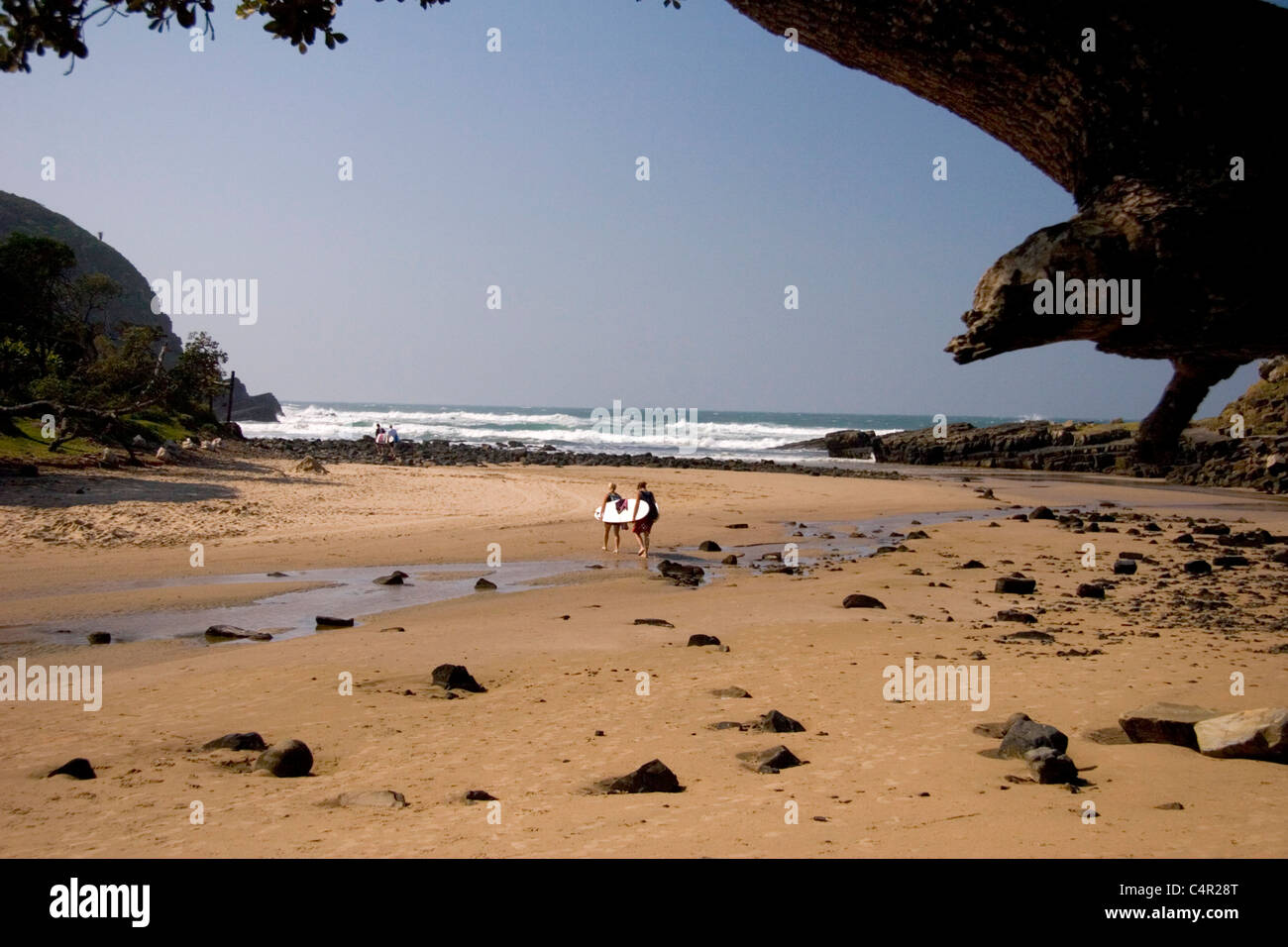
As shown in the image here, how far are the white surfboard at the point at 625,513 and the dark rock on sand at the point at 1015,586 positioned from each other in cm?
635

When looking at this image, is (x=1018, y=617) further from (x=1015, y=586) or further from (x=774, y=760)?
(x=774, y=760)

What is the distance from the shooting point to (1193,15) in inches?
150

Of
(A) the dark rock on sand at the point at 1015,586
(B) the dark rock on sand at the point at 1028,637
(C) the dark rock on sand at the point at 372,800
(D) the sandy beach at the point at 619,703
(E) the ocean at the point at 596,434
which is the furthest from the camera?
(E) the ocean at the point at 596,434

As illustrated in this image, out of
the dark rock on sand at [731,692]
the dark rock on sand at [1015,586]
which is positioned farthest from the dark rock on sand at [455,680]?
the dark rock on sand at [1015,586]

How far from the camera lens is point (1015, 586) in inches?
514

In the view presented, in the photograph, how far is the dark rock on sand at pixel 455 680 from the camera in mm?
7994

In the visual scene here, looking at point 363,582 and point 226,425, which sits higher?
point 226,425

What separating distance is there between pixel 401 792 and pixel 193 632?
20.8 ft

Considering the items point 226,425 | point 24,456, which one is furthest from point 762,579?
point 226,425

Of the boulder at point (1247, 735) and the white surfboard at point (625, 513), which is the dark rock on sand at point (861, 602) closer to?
the white surfboard at point (625, 513)

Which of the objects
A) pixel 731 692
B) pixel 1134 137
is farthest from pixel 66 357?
pixel 1134 137

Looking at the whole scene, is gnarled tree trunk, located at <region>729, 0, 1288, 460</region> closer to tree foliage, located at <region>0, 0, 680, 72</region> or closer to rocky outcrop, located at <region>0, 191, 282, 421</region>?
tree foliage, located at <region>0, 0, 680, 72</region>
